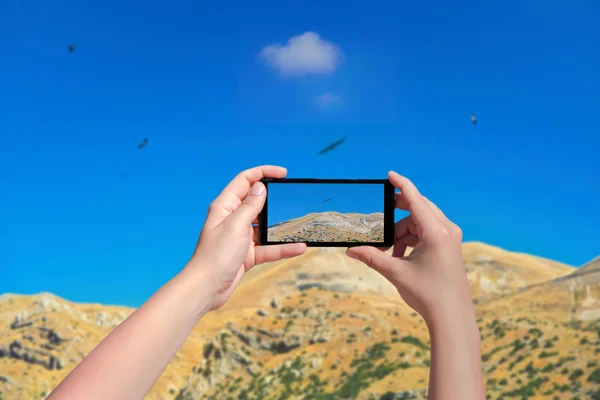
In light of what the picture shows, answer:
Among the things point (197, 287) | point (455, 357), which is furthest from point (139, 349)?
point (455, 357)

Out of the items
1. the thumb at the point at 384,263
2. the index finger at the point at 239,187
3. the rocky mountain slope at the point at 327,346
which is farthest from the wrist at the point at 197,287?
the rocky mountain slope at the point at 327,346

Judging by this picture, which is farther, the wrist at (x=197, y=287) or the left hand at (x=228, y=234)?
the left hand at (x=228, y=234)

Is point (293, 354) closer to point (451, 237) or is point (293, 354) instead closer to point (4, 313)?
point (4, 313)

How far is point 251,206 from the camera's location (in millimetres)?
2848

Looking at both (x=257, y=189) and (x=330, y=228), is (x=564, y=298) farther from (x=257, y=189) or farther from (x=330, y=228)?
(x=257, y=189)

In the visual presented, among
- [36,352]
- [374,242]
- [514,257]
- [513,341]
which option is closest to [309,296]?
[513,341]

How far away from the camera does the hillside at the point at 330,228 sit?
11.7ft

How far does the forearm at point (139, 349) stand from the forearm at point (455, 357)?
2.95ft

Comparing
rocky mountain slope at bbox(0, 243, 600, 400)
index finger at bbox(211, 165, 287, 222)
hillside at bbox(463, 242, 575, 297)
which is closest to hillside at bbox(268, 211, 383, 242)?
index finger at bbox(211, 165, 287, 222)

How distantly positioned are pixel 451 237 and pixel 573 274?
1447 inches

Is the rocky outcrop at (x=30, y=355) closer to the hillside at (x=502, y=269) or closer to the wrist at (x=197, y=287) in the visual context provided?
the hillside at (x=502, y=269)

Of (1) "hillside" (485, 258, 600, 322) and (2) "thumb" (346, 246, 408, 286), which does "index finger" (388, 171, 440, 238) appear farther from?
(1) "hillside" (485, 258, 600, 322)

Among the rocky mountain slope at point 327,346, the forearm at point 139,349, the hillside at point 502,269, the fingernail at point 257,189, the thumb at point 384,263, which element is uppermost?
the hillside at point 502,269

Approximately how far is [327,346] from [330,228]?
30.0 metres
